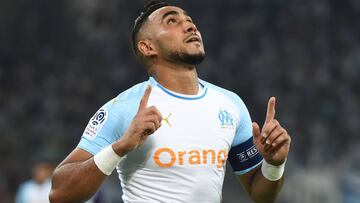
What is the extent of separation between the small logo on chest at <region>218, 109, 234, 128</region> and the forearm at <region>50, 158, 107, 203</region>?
0.72 m

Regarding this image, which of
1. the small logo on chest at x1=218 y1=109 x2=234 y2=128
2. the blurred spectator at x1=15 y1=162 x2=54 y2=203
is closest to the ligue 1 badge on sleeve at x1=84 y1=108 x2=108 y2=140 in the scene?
the small logo on chest at x1=218 y1=109 x2=234 y2=128

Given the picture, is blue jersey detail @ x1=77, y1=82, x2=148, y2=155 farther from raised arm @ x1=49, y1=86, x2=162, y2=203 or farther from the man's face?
the man's face

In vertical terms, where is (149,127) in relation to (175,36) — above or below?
below

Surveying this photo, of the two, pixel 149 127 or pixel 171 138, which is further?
pixel 171 138

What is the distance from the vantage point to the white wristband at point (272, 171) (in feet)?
13.8

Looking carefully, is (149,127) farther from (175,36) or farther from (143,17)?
(143,17)

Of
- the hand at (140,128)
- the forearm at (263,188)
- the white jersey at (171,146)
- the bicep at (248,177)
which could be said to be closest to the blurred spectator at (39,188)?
the bicep at (248,177)

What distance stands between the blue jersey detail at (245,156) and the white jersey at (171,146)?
0.17m

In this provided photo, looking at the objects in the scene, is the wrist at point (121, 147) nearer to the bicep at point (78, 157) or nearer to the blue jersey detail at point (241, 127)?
the bicep at point (78, 157)

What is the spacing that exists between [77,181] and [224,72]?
10867mm

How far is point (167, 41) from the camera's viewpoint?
4.23 m

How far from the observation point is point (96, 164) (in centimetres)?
379

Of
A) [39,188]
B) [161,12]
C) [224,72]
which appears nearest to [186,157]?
[161,12]

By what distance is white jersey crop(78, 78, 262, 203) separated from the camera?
3979 millimetres
